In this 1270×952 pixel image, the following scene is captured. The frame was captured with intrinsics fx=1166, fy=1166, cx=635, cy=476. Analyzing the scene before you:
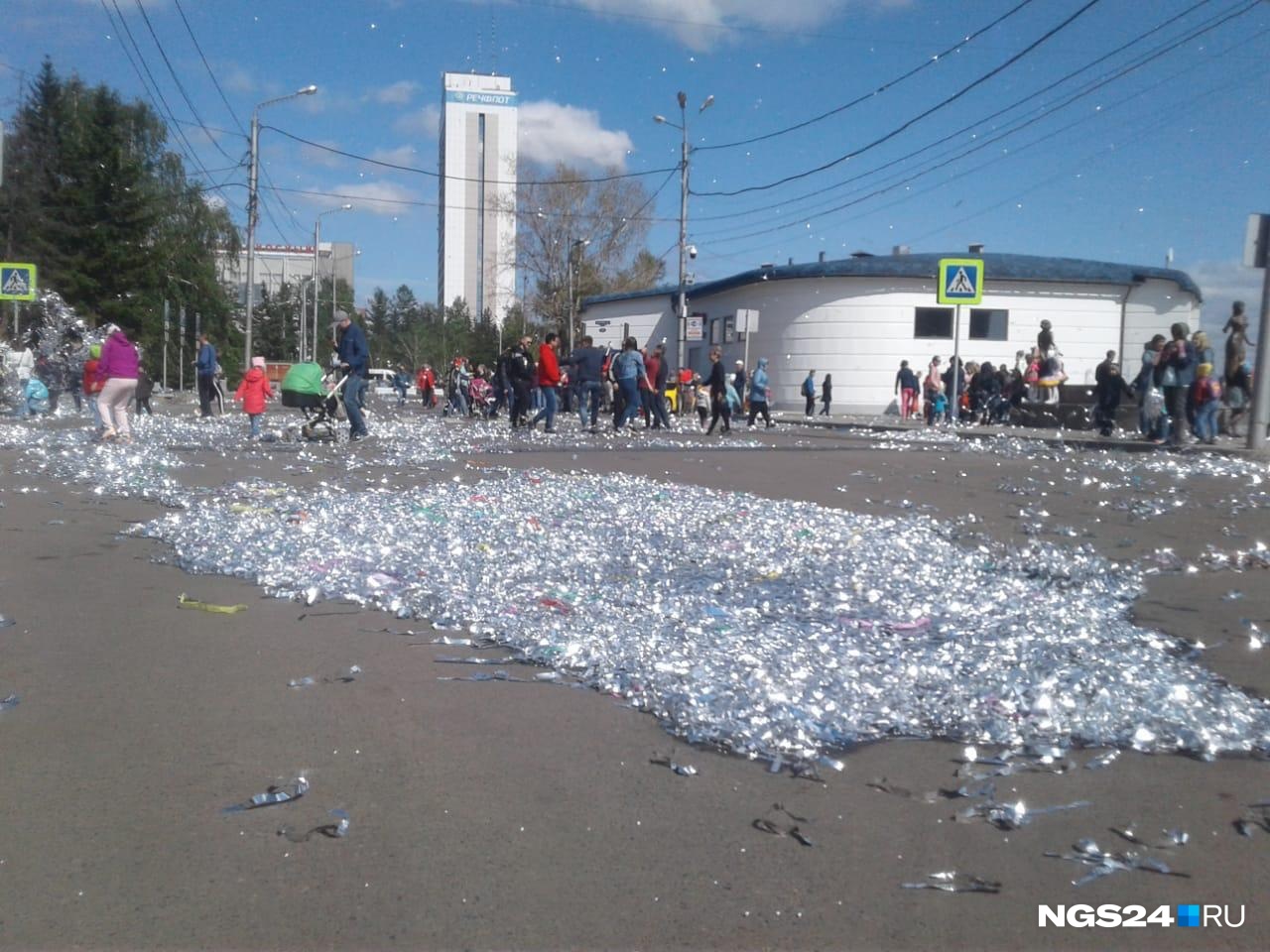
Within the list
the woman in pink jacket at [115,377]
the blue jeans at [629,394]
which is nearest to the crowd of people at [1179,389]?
the blue jeans at [629,394]

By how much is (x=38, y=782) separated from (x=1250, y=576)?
273 inches

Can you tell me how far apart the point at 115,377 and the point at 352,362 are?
123 inches

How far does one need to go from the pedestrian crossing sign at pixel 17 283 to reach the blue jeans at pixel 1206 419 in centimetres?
2035

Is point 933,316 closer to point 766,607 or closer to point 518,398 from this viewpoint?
point 518,398

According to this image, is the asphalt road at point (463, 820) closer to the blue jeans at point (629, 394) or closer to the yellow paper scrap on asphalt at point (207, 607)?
the yellow paper scrap on asphalt at point (207, 607)

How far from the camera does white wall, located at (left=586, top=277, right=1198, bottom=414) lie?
37.7 metres

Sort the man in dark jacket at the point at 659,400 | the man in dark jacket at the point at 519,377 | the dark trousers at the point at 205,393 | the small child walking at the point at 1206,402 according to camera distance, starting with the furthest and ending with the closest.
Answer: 1. the dark trousers at the point at 205,393
2. the man in dark jacket at the point at 659,400
3. the man in dark jacket at the point at 519,377
4. the small child walking at the point at 1206,402

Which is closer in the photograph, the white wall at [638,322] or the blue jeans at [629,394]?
the blue jeans at [629,394]

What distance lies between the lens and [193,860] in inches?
131

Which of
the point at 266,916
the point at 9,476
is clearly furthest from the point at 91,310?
the point at 266,916

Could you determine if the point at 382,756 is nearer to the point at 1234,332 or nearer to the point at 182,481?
the point at 182,481

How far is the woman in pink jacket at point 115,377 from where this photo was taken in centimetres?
1573

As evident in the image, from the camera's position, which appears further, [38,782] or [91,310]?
[91,310]

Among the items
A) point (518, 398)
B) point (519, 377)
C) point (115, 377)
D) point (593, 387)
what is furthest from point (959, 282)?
point (115, 377)
